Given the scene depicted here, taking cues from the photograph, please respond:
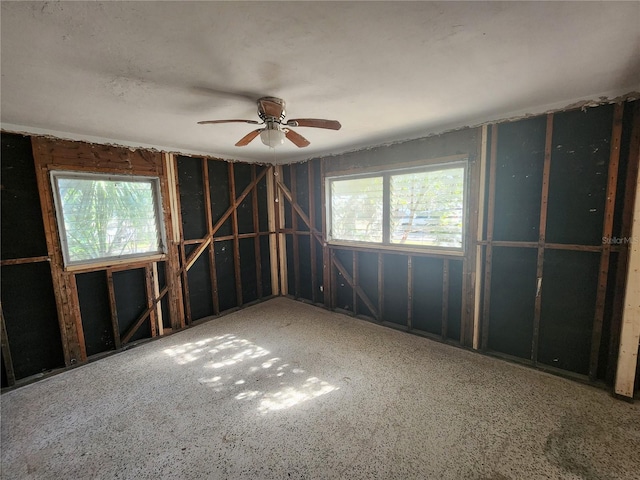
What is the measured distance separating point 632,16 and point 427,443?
2.67 meters

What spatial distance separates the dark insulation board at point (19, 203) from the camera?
252 cm

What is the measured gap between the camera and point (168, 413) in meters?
2.18

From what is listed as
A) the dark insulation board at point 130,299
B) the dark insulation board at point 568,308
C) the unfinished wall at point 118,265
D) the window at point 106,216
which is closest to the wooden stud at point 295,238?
the unfinished wall at point 118,265

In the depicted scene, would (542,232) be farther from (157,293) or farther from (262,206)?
(157,293)

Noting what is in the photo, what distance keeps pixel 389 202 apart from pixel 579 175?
1.87 metres

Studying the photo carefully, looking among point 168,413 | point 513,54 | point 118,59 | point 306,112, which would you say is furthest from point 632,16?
point 168,413

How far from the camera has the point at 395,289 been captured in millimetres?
3703

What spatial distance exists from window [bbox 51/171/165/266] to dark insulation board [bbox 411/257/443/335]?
3.58 m

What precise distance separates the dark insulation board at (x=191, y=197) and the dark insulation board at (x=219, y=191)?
0.17m

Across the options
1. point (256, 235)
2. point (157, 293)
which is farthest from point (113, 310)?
point (256, 235)

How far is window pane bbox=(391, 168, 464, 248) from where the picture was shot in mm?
3059

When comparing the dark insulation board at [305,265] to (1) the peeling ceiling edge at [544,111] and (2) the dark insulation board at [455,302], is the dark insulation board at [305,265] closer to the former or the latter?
(1) the peeling ceiling edge at [544,111]

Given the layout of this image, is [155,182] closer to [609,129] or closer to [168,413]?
[168,413]

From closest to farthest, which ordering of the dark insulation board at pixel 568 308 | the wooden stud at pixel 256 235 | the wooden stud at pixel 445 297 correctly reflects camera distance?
→ the dark insulation board at pixel 568 308 → the wooden stud at pixel 445 297 → the wooden stud at pixel 256 235
